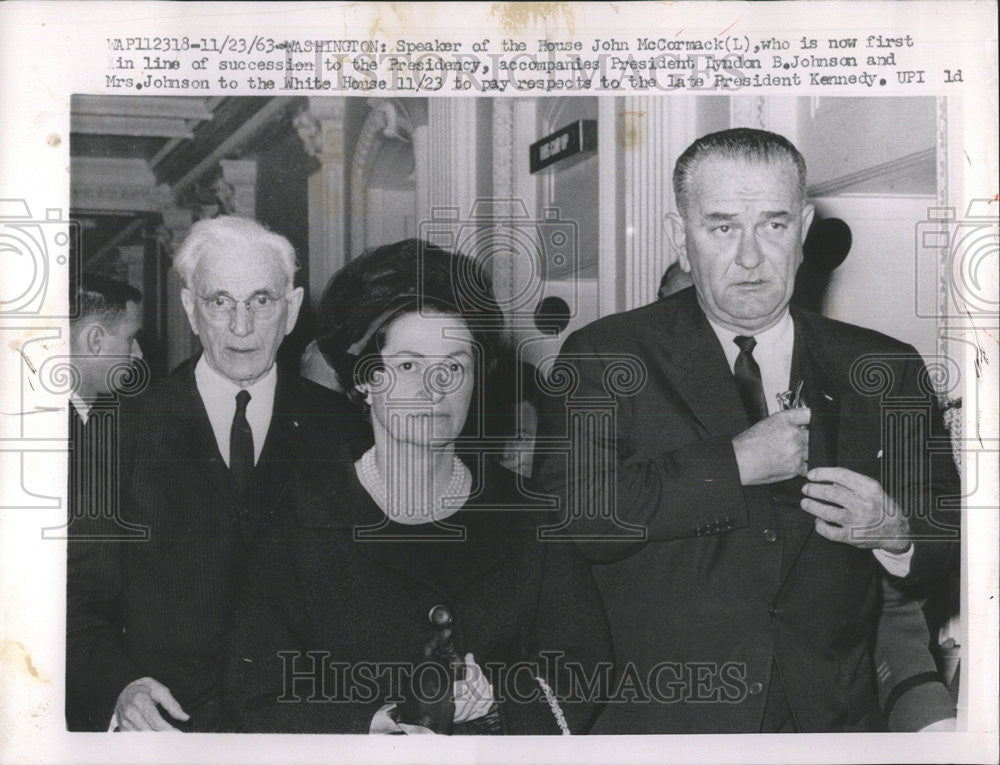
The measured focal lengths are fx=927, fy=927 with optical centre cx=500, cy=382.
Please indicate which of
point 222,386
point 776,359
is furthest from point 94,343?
point 776,359

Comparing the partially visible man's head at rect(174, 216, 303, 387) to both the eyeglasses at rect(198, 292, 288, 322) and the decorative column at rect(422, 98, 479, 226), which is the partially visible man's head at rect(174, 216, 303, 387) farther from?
the decorative column at rect(422, 98, 479, 226)

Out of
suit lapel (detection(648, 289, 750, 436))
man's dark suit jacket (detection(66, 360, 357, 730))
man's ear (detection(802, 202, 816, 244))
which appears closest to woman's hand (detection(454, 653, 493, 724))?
man's dark suit jacket (detection(66, 360, 357, 730))

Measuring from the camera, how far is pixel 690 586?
202 cm

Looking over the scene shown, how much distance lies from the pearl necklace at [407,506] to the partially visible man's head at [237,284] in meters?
0.33

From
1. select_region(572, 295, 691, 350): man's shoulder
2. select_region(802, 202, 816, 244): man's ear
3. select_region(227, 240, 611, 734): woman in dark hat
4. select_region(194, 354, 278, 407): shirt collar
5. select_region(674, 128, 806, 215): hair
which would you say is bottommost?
select_region(227, 240, 611, 734): woman in dark hat

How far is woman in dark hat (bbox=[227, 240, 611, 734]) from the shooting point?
2.01 metres

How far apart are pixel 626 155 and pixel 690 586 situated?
37.9 inches

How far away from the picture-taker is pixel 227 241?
6.72 ft

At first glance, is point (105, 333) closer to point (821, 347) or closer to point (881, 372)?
point (821, 347)

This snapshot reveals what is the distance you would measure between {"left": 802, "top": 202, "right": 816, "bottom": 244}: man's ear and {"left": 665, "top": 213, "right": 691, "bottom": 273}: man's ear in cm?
27

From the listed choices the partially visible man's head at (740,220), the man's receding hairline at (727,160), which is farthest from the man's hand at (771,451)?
the man's receding hairline at (727,160)

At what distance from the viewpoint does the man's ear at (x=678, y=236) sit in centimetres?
206

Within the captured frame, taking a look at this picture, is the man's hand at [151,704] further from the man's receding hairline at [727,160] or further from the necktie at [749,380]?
the man's receding hairline at [727,160]

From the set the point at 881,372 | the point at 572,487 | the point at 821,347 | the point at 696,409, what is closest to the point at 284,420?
the point at 572,487
